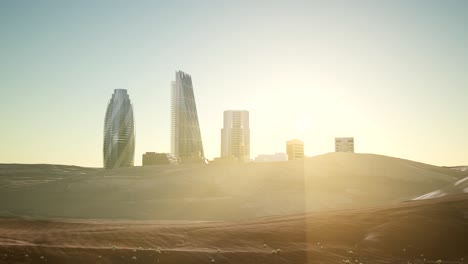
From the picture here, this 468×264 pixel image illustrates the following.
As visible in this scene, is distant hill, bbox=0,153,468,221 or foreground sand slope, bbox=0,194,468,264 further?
distant hill, bbox=0,153,468,221

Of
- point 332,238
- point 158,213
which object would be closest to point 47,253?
point 332,238

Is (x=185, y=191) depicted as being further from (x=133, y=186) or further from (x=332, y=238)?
(x=332, y=238)

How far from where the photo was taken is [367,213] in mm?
66750

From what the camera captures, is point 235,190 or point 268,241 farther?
point 235,190

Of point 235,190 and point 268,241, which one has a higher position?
point 235,190

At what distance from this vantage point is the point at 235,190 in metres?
126

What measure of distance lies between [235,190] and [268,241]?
2959 inches

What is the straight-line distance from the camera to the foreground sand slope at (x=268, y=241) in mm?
41344

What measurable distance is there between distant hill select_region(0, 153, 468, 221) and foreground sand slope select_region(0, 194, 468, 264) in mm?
43614

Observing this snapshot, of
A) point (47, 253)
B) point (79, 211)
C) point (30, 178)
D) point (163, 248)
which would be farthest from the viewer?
point (30, 178)

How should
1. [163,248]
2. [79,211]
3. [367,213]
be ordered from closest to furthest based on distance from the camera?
[163,248] → [367,213] → [79,211]

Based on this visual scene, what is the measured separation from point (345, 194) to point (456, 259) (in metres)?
72.6

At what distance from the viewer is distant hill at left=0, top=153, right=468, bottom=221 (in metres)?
109

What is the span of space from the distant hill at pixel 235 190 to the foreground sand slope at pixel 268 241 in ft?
143
